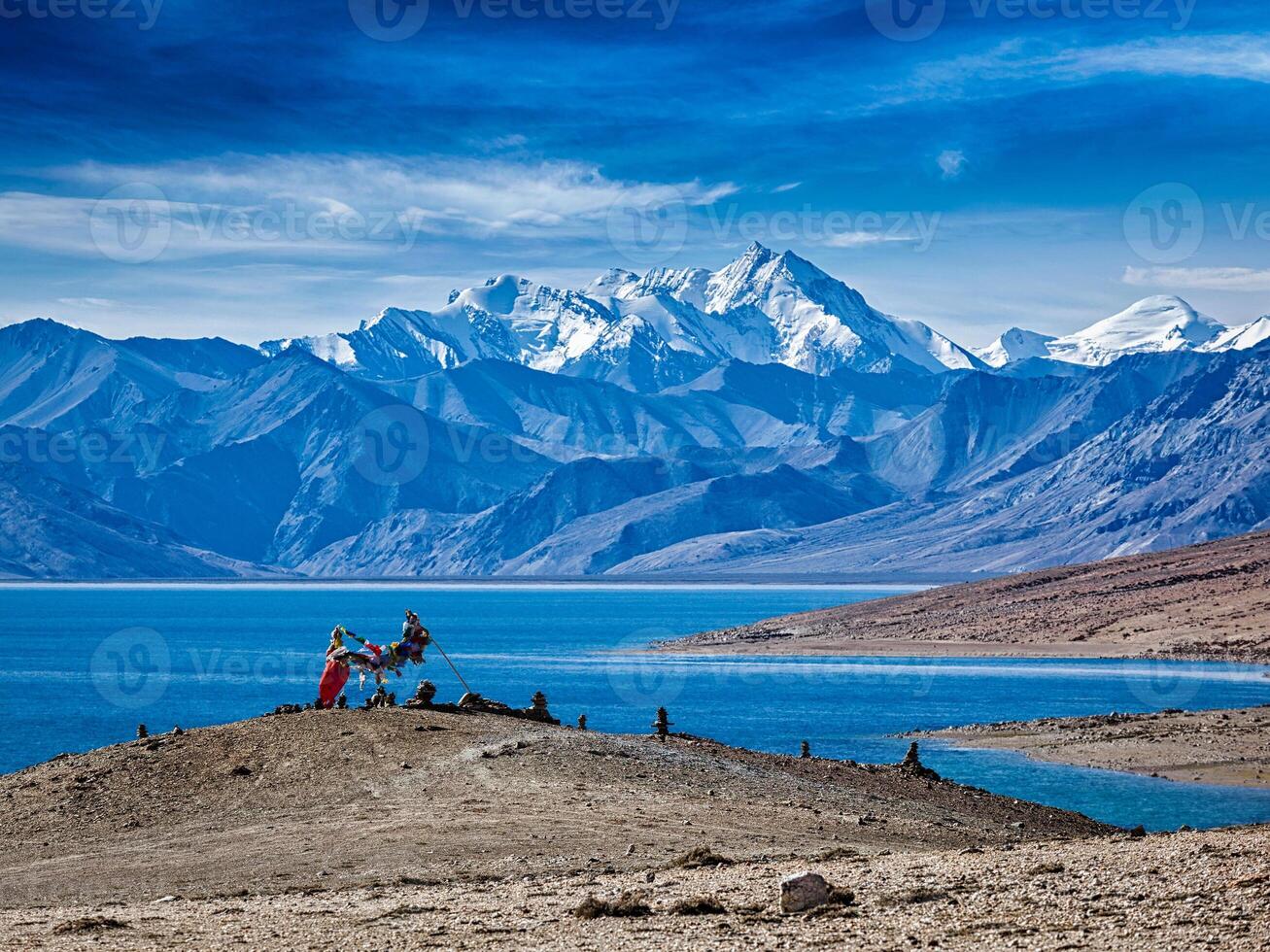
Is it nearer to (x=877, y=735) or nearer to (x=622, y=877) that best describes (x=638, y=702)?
(x=877, y=735)

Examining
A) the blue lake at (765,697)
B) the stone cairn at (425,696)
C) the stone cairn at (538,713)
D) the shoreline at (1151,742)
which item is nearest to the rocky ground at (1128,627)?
the blue lake at (765,697)

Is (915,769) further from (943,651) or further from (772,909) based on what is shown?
(943,651)

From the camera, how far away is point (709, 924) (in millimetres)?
24594

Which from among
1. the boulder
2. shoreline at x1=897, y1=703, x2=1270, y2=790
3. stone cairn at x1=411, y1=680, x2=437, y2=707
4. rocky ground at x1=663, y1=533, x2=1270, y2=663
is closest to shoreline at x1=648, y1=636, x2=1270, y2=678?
rocky ground at x1=663, y1=533, x2=1270, y2=663

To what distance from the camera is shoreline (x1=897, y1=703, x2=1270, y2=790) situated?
68.1 metres

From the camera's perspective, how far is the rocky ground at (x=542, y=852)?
957 inches

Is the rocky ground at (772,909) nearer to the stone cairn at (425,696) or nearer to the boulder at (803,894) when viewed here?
the boulder at (803,894)

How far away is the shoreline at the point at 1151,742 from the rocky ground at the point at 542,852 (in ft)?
76.2

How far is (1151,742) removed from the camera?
3039 inches

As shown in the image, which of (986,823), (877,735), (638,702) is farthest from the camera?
(638,702)

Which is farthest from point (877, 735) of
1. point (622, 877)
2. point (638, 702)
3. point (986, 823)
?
point (622, 877)

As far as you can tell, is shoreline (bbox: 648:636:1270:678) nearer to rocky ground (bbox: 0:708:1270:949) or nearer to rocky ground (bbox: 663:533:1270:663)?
rocky ground (bbox: 663:533:1270:663)

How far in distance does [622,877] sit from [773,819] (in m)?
8.54

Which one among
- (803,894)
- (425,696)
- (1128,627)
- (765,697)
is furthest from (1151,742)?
(1128,627)
